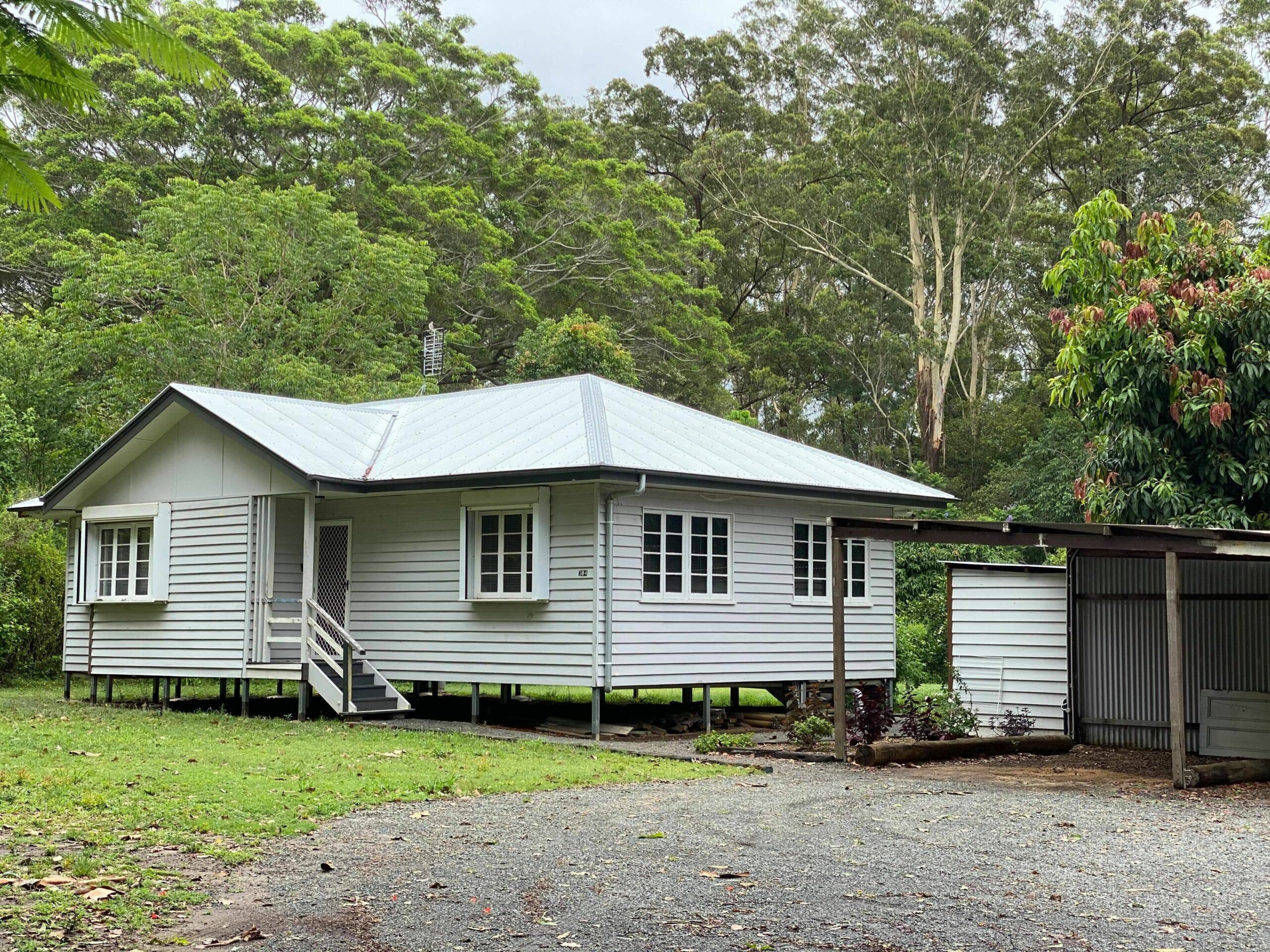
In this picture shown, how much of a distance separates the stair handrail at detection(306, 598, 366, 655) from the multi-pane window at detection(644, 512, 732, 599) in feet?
12.2

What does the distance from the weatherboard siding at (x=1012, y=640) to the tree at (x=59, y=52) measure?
14.3 m

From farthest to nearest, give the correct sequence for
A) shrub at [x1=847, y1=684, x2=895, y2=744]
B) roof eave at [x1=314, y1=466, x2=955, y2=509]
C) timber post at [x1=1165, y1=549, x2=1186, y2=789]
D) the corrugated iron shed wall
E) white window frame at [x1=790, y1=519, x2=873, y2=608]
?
1. white window frame at [x1=790, y1=519, x2=873, y2=608]
2. roof eave at [x1=314, y1=466, x2=955, y2=509]
3. the corrugated iron shed wall
4. shrub at [x1=847, y1=684, x2=895, y2=744]
5. timber post at [x1=1165, y1=549, x2=1186, y2=789]

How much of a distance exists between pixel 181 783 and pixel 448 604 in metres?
7.00

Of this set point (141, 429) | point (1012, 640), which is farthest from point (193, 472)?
point (1012, 640)

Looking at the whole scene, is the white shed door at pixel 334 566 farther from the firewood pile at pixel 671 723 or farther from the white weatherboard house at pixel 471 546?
the firewood pile at pixel 671 723

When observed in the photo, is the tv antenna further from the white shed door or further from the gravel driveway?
the gravel driveway

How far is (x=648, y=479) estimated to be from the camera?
16141mm

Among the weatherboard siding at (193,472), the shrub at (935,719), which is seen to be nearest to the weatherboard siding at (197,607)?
the weatherboard siding at (193,472)

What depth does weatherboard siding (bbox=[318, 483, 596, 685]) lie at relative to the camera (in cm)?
1655

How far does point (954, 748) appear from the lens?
563 inches

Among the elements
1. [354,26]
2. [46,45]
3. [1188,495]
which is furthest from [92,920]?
[354,26]

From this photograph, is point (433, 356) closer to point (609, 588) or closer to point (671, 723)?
point (671, 723)

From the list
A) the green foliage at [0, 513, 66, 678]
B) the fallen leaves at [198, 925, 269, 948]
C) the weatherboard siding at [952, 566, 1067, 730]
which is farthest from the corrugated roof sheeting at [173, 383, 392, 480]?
the fallen leaves at [198, 925, 269, 948]

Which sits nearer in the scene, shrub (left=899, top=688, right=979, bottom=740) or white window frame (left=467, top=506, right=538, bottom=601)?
shrub (left=899, top=688, right=979, bottom=740)
